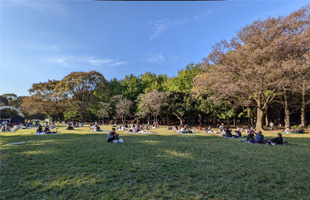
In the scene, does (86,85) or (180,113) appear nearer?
A: (180,113)

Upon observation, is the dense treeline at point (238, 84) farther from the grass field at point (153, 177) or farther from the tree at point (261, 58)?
the grass field at point (153, 177)

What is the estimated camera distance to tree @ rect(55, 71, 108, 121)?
41.0 meters

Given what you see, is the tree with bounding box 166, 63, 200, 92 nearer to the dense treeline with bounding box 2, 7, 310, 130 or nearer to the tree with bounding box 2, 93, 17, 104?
the dense treeline with bounding box 2, 7, 310, 130

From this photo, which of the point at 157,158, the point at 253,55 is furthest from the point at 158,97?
the point at 157,158

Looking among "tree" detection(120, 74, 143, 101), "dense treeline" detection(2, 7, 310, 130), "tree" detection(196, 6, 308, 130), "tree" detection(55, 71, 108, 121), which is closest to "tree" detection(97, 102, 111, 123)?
"dense treeline" detection(2, 7, 310, 130)

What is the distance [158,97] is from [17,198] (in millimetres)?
30309

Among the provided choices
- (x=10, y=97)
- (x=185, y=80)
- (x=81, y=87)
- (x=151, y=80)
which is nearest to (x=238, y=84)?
(x=185, y=80)

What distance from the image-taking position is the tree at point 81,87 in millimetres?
41000

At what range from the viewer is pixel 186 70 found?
41750 millimetres

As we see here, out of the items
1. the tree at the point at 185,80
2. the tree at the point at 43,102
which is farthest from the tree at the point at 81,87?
the tree at the point at 185,80

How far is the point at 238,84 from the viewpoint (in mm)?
21281

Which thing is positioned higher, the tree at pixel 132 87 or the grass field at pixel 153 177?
the tree at pixel 132 87

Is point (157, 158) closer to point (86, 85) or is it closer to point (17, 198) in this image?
point (17, 198)

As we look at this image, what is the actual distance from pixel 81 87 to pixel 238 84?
35675 mm
